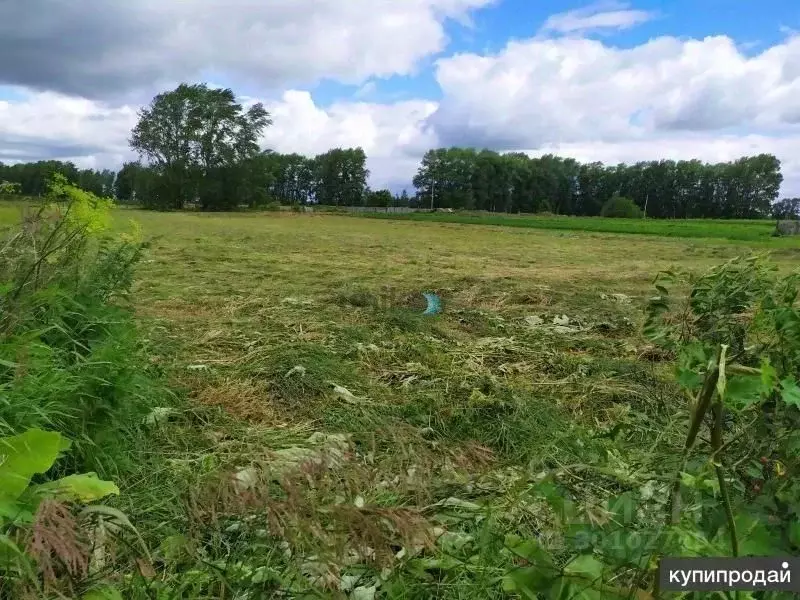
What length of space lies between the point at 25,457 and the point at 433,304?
243 inches

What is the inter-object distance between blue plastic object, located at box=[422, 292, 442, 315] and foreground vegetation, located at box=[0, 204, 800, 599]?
0.84 feet

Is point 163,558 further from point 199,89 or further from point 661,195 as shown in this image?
point 661,195

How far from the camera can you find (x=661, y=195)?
101m

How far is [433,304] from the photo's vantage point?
770 centimetres

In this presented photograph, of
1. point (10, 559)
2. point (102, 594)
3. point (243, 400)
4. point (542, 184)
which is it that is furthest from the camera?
point (542, 184)

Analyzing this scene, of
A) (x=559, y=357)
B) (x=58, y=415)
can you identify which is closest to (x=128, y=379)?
(x=58, y=415)

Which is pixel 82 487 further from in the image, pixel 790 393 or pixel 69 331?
pixel 790 393

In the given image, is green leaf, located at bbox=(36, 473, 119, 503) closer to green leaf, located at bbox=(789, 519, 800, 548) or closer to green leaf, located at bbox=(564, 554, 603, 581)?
green leaf, located at bbox=(564, 554, 603, 581)

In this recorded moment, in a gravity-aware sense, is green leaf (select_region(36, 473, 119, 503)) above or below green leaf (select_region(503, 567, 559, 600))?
below

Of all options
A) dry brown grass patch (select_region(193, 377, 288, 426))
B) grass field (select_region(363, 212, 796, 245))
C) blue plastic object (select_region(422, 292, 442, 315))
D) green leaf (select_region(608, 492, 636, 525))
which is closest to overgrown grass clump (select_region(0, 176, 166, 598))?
dry brown grass patch (select_region(193, 377, 288, 426))

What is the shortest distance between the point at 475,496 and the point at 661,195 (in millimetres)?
108910

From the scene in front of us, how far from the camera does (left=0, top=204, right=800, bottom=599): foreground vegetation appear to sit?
126 cm

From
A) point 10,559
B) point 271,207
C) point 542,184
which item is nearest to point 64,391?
point 10,559

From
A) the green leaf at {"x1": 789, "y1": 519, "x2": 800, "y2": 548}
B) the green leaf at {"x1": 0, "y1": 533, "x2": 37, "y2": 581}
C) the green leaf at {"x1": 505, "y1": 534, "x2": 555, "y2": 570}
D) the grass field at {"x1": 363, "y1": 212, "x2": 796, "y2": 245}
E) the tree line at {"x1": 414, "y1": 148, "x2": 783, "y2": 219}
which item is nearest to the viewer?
the green leaf at {"x1": 789, "y1": 519, "x2": 800, "y2": 548}
